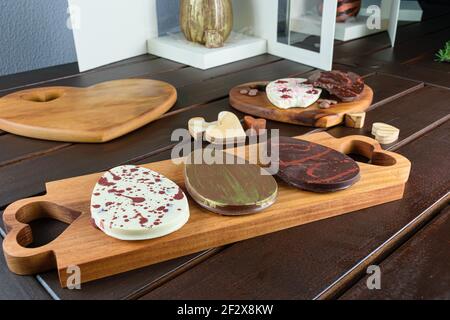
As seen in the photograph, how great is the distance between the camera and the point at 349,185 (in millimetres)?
450

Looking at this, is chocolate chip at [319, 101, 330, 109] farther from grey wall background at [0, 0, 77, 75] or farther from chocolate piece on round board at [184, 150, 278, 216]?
grey wall background at [0, 0, 77, 75]

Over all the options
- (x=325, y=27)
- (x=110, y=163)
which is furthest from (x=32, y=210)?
(x=325, y=27)

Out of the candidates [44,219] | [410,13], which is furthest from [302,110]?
[410,13]

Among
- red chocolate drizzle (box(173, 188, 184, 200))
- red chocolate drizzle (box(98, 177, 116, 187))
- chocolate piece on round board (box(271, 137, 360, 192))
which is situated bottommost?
chocolate piece on round board (box(271, 137, 360, 192))

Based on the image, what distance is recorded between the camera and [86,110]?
65 centimetres

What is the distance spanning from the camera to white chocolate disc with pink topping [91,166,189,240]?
377mm

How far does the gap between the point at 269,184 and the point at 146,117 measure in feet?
0.87

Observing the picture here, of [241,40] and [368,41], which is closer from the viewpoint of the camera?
[241,40]

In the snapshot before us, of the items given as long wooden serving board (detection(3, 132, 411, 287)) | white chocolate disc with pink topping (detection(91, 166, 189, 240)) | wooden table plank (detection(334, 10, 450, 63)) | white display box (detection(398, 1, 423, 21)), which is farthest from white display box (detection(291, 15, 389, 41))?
white chocolate disc with pink topping (detection(91, 166, 189, 240))

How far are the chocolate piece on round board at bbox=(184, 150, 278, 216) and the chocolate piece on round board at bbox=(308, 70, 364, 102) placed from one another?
0.26 meters

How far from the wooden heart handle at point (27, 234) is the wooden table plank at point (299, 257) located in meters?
0.09

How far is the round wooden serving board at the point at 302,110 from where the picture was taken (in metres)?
0.63

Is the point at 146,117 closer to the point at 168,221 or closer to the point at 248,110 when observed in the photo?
the point at 248,110

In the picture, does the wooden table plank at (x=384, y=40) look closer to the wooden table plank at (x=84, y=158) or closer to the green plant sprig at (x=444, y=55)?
the green plant sprig at (x=444, y=55)
